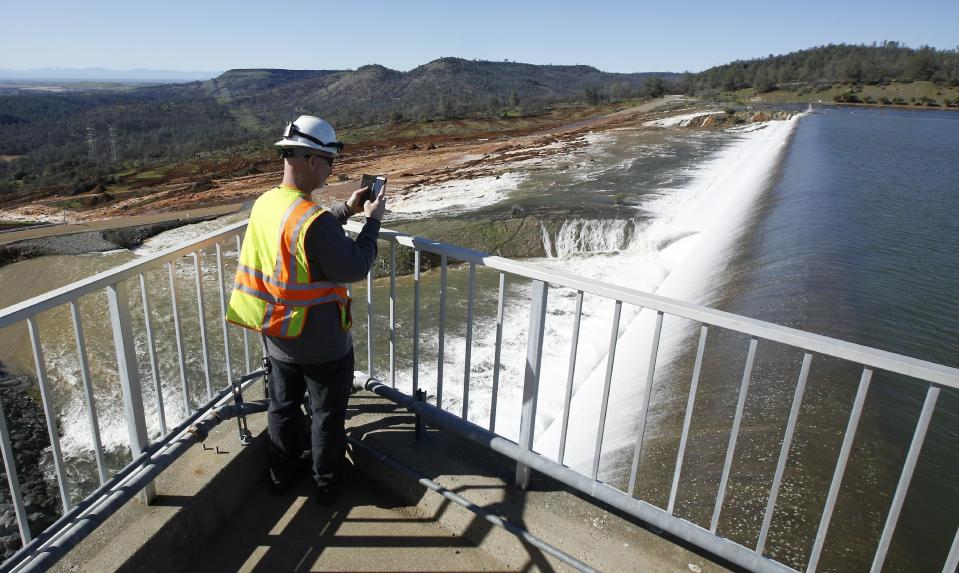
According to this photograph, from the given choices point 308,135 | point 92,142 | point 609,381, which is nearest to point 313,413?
point 308,135

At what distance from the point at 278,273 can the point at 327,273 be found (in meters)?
0.21

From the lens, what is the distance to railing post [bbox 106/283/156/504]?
2.41m

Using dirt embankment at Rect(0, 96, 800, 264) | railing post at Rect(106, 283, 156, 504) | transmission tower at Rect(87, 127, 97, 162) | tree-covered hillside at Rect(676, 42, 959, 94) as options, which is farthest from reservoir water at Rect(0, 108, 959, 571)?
tree-covered hillside at Rect(676, 42, 959, 94)

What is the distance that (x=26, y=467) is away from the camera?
6.34 m

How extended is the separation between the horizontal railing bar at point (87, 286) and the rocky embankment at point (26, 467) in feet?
11.4

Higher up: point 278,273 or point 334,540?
point 278,273

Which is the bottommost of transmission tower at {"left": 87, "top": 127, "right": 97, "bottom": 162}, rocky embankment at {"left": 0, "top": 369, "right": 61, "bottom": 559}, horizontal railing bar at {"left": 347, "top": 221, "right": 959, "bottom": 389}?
transmission tower at {"left": 87, "top": 127, "right": 97, "bottom": 162}

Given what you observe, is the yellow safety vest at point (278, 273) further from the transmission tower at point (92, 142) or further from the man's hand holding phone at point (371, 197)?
the transmission tower at point (92, 142)

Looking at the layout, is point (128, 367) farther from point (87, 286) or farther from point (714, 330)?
point (714, 330)

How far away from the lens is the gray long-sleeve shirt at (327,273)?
2.35 m

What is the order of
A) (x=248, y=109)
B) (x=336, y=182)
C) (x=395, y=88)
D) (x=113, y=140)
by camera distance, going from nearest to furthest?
1. (x=336, y=182)
2. (x=113, y=140)
3. (x=248, y=109)
4. (x=395, y=88)

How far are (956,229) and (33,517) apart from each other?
1558 centimetres

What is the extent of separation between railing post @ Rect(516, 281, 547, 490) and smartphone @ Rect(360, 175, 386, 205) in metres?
0.84

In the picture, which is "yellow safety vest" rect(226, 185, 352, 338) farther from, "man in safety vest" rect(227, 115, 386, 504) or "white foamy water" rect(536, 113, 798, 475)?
"white foamy water" rect(536, 113, 798, 475)
